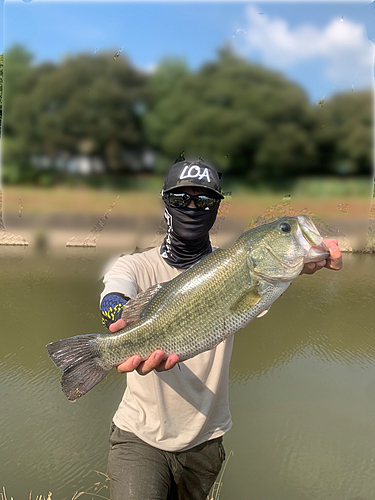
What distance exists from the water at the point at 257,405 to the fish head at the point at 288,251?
4533 mm

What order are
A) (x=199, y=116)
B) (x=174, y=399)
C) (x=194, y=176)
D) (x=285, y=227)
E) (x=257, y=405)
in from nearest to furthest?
1. (x=199, y=116)
2. (x=285, y=227)
3. (x=194, y=176)
4. (x=174, y=399)
5. (x=257, y=405)

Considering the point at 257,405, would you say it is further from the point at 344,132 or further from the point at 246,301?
the point at 344,132

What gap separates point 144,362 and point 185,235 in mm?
919

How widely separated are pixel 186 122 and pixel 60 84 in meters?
0.79

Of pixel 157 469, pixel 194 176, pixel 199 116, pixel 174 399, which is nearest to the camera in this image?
pixel 199 116

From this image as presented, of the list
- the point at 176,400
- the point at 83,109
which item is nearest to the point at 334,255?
the point at 176,400

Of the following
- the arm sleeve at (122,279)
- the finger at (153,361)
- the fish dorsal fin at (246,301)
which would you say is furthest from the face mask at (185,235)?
the finger at (153,361)

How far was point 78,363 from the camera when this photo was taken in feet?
7.50

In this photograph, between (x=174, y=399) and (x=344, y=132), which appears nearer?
(x=344, y=132)

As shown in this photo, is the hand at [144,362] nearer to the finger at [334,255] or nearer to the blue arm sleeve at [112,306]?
the blue arm sleeve at [112,306]

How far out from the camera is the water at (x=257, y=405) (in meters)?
5.79

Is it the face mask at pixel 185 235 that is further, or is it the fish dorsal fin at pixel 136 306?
the face mask at pixel 185 235

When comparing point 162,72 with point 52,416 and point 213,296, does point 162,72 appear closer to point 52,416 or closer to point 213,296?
point 213,296

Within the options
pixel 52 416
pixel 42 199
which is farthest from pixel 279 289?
pixel 52 416
